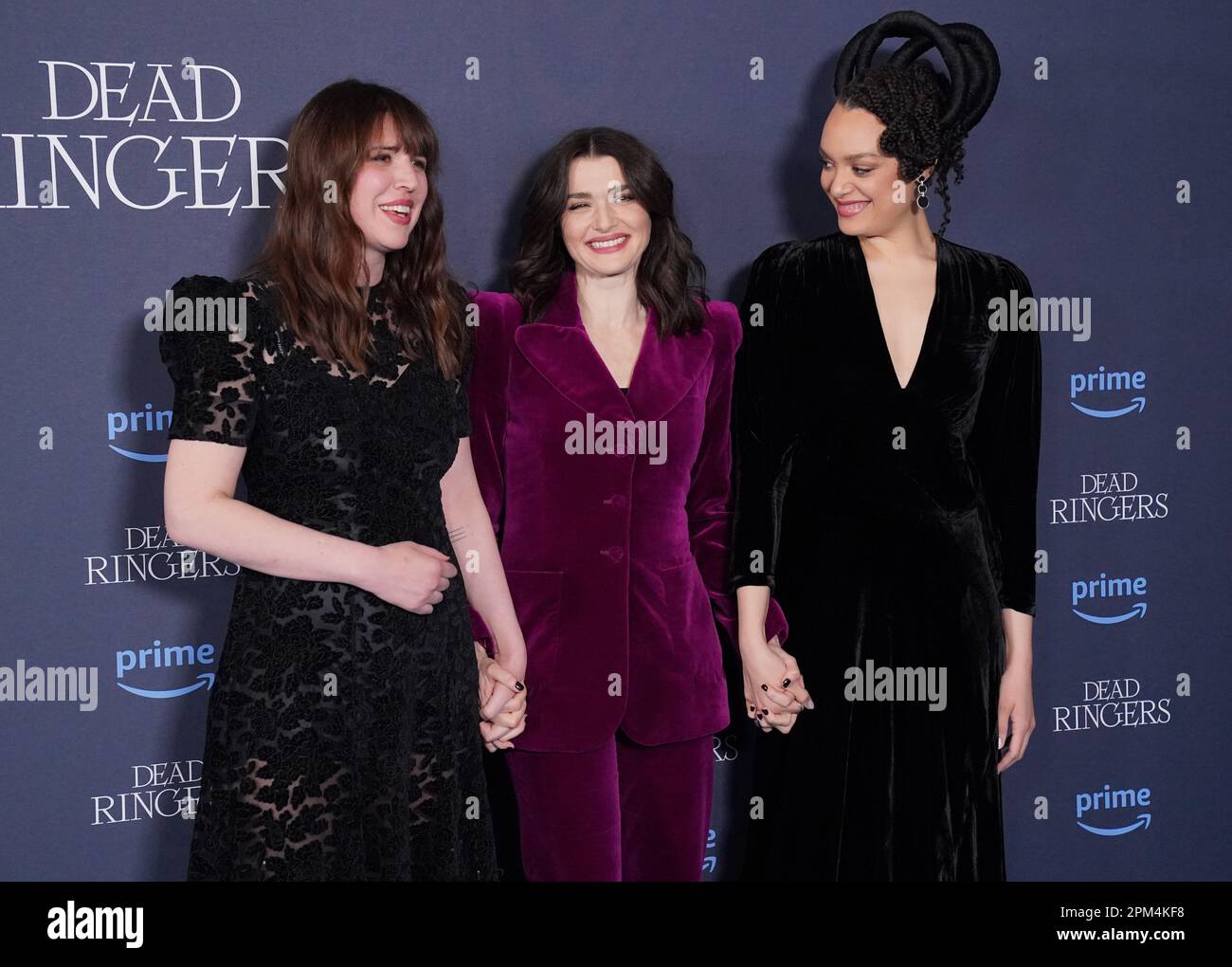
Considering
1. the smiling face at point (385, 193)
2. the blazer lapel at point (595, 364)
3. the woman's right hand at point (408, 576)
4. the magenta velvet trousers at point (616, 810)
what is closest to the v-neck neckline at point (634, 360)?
the blazer lapel at point (595, 364)

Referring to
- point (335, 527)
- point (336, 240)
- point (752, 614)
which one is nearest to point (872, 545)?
point (752, 614)

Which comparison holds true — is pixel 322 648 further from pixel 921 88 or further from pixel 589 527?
pixel 921 88

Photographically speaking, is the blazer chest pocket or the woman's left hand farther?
the woman's left hand

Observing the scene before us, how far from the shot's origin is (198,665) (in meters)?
2.78

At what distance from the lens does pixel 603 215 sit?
2.41 metres

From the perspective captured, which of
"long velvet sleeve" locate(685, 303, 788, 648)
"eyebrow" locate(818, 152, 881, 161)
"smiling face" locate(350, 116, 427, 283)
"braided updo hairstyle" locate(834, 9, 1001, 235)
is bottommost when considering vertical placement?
"long velvet sleeve" locate(685, 303, 788, 648)

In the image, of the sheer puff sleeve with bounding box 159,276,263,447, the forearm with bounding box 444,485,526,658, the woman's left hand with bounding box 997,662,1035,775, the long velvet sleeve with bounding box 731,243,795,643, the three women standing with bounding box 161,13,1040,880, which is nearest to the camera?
the sheer puff sleeve with bounding box 159,276,263,447

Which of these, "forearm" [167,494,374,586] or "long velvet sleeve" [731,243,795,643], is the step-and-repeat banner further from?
"forearm" [167,494,374,586]

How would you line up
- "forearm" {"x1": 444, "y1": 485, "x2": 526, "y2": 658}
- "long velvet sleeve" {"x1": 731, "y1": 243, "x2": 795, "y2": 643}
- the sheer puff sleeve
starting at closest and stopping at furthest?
the sheer puff sleeve
"forearm" {"x1": 444, "y1": 485, "x2": 526, "y2": 658}
"long velvet sleeve" {"x1": 731, "y1": 243, "x2": 795, "y2": 643}

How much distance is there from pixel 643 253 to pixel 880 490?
2.25 ft

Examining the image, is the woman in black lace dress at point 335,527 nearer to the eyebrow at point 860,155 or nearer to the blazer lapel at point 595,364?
the blazer lapel at point 595,364

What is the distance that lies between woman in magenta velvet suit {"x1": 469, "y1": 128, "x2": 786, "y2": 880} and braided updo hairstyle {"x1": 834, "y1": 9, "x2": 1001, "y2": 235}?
47cm

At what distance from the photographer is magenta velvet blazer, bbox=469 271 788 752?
2.42 meters

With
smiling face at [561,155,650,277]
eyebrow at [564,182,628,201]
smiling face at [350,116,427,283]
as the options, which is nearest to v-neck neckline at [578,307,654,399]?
smiling face at [561,155,650,277]
